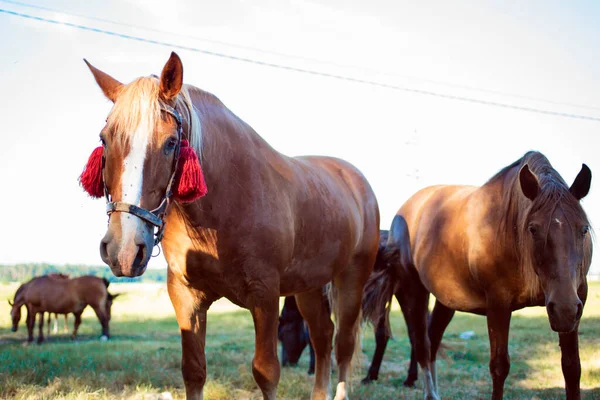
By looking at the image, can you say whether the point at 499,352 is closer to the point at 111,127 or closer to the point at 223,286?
the point at 223,286

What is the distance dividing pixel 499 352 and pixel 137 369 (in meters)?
4.46

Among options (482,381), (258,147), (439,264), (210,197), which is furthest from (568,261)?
(482,381)

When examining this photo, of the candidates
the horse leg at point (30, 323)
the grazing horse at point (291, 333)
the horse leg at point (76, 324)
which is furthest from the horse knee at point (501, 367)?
the horse leg at point (76, 324)

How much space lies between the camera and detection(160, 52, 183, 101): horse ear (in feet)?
8.95

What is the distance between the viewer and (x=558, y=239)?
4.17m

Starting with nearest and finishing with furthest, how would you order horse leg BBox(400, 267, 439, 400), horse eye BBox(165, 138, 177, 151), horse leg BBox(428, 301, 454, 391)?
horse eye BBox(165, 138, 177, 151)
horse leg BBox(400, 267, 439, 400)
horse leg BBox(428, 301, 454, 391)

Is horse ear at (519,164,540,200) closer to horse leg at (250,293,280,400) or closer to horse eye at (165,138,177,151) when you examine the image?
horse leg at (250,293,280,400)

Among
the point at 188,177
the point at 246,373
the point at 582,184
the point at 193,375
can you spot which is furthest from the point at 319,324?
the point at 188,177

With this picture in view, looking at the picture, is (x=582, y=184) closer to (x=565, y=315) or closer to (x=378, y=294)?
(x=565, y=315)

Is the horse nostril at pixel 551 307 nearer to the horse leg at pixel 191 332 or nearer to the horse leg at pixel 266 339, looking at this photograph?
the horse leg at pixel 266 339

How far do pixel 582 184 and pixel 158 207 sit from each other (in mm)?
3449

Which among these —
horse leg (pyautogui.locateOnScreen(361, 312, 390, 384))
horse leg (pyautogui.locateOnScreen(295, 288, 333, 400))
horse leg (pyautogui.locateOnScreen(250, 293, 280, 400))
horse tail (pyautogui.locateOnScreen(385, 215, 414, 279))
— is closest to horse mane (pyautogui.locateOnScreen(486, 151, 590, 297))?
horse leg (pyautogui.locateOnScreen(295, 288, 333, 400))

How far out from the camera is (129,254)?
243cm

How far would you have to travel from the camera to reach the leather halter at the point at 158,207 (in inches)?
97.9
